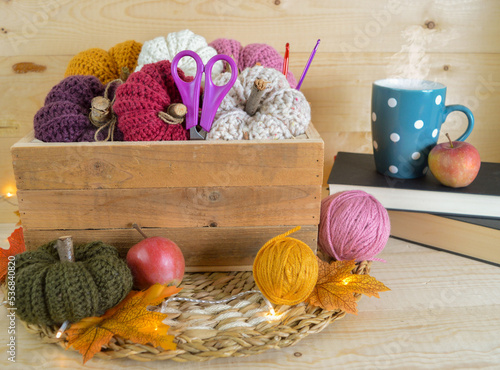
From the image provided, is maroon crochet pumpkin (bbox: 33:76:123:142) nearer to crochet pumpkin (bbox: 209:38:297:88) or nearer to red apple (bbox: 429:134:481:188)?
crochet pumpkin (bbox: 209:38:297:88)

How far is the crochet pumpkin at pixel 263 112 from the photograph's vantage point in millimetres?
622

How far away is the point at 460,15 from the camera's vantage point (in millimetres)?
877

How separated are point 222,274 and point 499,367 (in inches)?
14.5

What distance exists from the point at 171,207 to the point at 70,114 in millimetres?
183

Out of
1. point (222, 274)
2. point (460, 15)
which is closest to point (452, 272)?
point (222, 274)

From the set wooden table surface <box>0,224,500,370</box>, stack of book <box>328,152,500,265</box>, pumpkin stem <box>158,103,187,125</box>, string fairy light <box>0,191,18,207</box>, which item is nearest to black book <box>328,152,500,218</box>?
stack of book <box>328,152,500,265</box>

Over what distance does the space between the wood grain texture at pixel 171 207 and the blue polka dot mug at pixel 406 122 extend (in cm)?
25

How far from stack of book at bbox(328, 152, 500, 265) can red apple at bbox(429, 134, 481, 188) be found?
16mm

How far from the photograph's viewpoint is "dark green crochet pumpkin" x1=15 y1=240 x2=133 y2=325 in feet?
1.72

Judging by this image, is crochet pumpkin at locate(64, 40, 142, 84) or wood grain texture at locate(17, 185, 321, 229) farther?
crochet pumpkin at locate(64, 40, 142, 84)

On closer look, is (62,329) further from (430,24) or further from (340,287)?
→ (430,24)

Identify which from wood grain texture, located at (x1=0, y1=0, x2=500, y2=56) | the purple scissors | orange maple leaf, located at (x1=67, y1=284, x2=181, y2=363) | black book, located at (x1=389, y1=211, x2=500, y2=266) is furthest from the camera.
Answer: wood grain texture, located at (x1=0, y1=0, x2=500, y2=56)

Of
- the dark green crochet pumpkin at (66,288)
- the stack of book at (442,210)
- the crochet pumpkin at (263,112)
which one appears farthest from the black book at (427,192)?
the dark green crochet pumpkin at (66,288)

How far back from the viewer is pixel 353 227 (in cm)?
68
